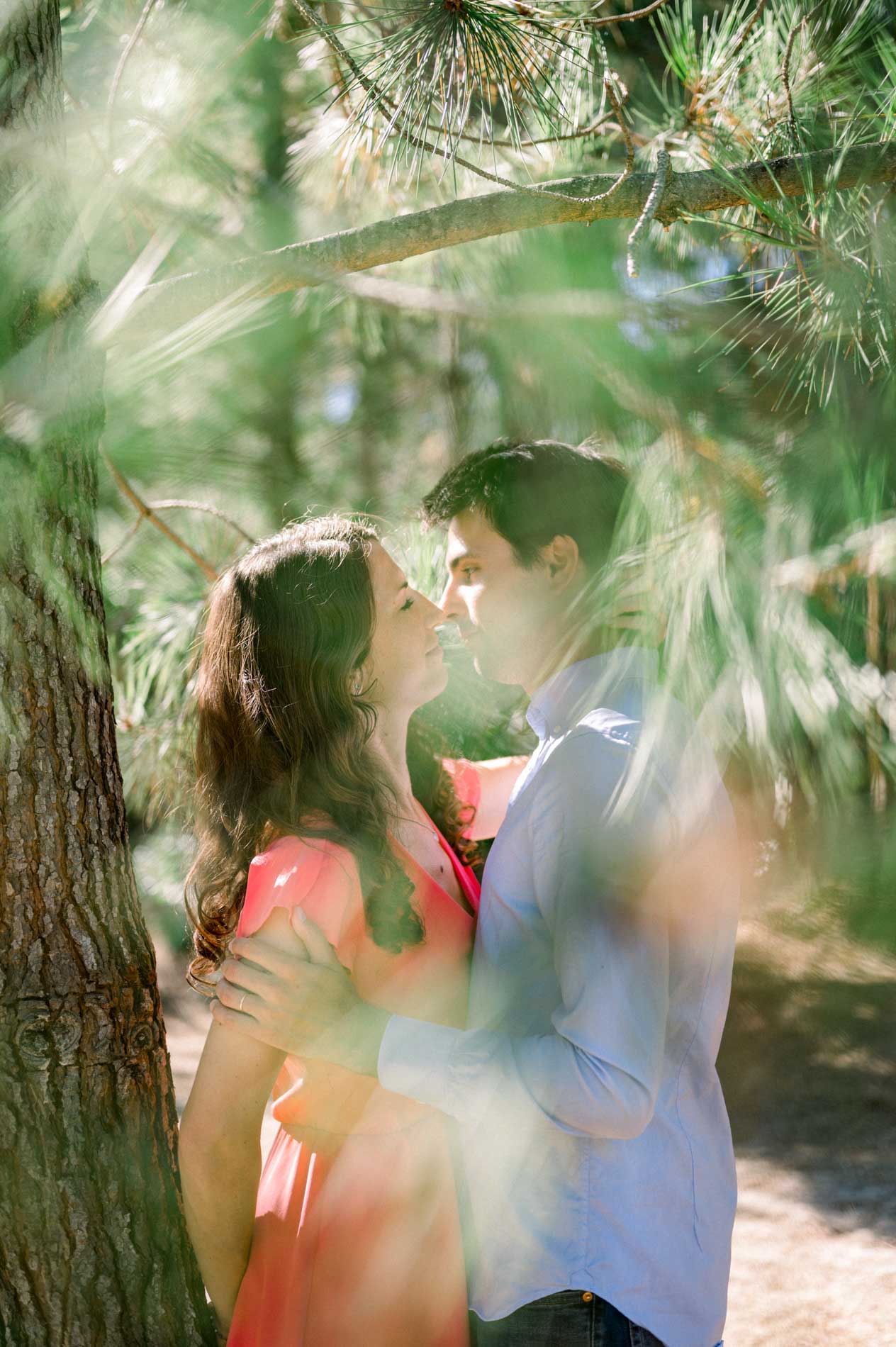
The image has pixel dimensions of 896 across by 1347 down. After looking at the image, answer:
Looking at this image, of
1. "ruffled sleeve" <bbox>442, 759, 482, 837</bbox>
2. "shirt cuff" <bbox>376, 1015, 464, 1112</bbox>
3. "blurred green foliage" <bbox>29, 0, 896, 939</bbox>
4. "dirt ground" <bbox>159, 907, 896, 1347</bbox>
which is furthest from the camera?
"dirt ground" <bbox>159, 907, 896, 1347</bbox>

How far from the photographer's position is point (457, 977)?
109cm

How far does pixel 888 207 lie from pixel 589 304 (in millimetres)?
533

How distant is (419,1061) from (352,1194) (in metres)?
0.21

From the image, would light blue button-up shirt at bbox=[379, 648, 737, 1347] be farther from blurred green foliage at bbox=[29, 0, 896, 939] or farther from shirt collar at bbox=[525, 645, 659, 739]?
blurred green foliage at bbox=[29, 0, 896, 939]

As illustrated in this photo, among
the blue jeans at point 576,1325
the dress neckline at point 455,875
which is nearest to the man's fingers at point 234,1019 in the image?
the dress neckline at point 455,875

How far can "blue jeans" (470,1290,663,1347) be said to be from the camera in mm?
946

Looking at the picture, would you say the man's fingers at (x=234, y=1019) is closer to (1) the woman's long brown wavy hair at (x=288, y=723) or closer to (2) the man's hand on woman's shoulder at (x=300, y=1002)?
(2) the man's hand on woman's shoulder at (x=300, y=1002)

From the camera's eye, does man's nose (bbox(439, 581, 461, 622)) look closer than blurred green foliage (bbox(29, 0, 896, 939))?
No

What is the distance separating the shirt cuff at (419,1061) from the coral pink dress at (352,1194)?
10 centimetres

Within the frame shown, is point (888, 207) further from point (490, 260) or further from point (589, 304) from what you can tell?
point (490, 260)

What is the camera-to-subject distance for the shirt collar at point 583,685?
2.27 ft

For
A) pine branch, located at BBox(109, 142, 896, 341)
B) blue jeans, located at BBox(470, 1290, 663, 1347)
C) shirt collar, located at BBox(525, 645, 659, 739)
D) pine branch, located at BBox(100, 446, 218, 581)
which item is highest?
pine branch, located at BBox(109, 142, 896, 341)

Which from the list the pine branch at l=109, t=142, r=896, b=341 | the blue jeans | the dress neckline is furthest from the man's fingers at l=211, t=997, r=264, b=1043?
the pine branch at l=109, t=142, r=896, b=341

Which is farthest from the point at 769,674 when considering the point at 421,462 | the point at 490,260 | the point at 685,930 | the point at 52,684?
the point at 421,462
